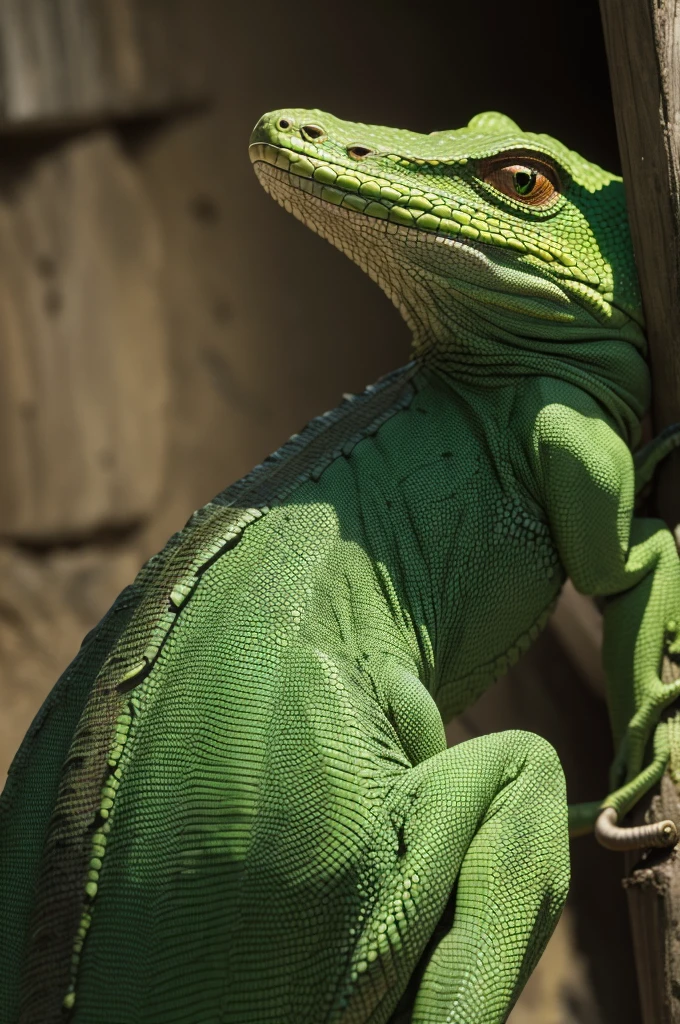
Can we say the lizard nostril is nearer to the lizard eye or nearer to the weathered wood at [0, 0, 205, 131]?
the lizard eye

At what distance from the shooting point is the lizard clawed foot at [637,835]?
291cm

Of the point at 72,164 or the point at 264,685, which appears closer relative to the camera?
the point at 264,685

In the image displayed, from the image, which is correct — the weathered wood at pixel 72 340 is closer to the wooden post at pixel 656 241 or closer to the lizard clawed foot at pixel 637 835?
the wooden post at pixel 656 241

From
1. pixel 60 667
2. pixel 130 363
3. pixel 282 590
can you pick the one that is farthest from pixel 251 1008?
pixel 130 363

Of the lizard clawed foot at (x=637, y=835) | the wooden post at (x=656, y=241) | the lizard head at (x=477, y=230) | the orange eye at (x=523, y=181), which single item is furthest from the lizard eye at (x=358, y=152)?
the lizard clawed foot at (x=637, y=835)

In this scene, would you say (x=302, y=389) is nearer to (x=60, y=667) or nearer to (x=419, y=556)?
(x=60, y=667)

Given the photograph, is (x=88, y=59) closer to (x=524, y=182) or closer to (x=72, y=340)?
(x=72, y=340)

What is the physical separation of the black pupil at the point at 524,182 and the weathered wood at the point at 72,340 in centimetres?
418

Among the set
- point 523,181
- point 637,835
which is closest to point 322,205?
point 523,181

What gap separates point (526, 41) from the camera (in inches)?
267

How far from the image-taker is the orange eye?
10.2ft

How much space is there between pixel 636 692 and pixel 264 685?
109 cm

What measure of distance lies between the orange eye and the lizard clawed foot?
1652 millimetres

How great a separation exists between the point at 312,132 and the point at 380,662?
52.2 inches
